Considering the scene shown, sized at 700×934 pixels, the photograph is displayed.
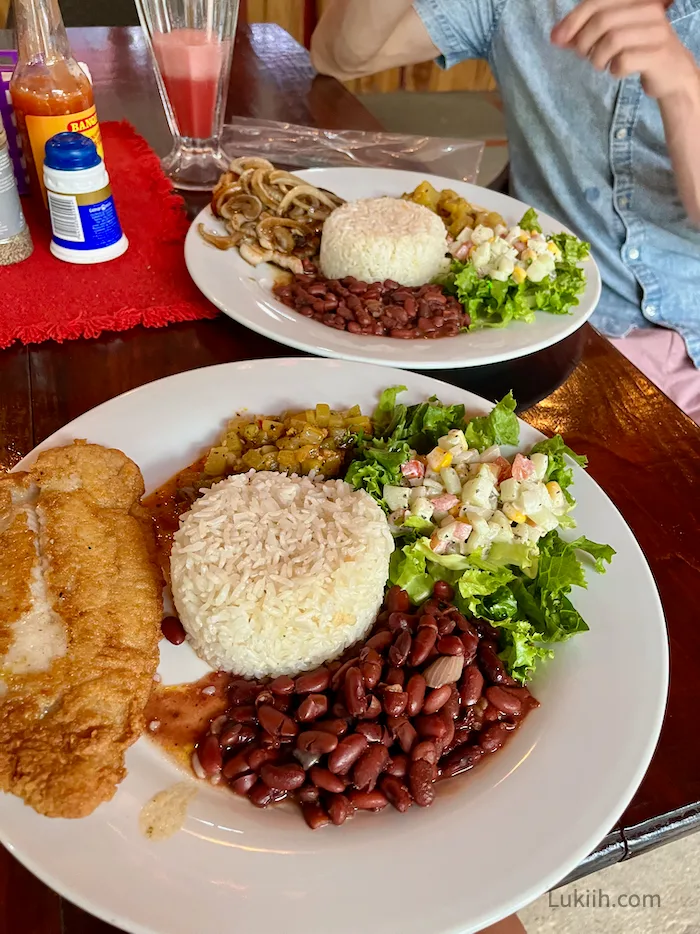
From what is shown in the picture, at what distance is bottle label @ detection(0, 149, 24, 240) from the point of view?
2223 millimetres

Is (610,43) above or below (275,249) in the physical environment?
above

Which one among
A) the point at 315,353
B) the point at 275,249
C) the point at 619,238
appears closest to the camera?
the point at 315,353

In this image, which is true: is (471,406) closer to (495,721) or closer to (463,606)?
(463,606)

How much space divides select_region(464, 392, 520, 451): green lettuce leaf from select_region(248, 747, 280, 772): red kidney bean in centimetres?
89

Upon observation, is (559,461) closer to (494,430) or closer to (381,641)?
(494,430)

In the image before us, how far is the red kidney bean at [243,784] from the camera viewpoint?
53.2 inches

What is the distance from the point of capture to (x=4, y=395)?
2051 mm

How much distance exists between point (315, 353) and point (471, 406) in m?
0.47

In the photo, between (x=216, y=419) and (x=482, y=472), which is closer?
(x=482, y=472)

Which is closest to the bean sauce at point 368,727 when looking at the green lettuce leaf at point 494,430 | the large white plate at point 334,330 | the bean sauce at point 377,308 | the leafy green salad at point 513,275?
the green lettuce leaf at point 494,430

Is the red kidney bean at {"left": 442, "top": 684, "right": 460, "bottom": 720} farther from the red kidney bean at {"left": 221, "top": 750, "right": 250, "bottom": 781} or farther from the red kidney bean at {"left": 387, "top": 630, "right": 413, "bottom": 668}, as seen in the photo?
the red kidney bean at {"left": 221, "top": 750, "right": 250, "bottom": 781}

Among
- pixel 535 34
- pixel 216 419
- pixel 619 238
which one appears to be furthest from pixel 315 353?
pixel 535 34

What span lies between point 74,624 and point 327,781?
1.85ft
